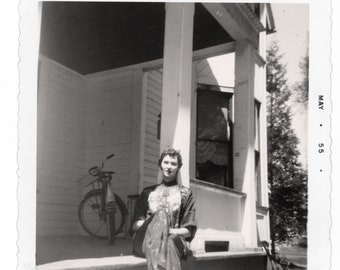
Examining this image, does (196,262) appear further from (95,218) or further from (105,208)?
(95,218)

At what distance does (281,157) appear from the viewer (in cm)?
1087

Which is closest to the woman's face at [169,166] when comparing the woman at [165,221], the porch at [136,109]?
the woman at [165,221]

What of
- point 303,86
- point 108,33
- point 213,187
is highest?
point 108,33

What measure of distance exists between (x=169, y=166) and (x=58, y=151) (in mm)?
3877

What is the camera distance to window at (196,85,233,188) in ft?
24.5

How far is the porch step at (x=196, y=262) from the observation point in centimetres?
301

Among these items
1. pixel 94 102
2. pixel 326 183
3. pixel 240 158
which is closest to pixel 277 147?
pixel 240 158

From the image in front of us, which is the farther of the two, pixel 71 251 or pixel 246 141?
pixel 246 141

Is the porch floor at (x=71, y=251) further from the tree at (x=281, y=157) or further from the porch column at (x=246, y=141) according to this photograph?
the tree at (x=281, y=157)

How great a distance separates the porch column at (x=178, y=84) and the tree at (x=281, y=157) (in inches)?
240

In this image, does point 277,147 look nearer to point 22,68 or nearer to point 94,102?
point 94,102

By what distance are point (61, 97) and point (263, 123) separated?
470 centimetres

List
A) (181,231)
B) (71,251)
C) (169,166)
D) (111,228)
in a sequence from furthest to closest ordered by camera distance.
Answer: (111,228) → (71,251) → (169,166) → (181,231)

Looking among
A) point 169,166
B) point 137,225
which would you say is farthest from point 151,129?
point 137,225
